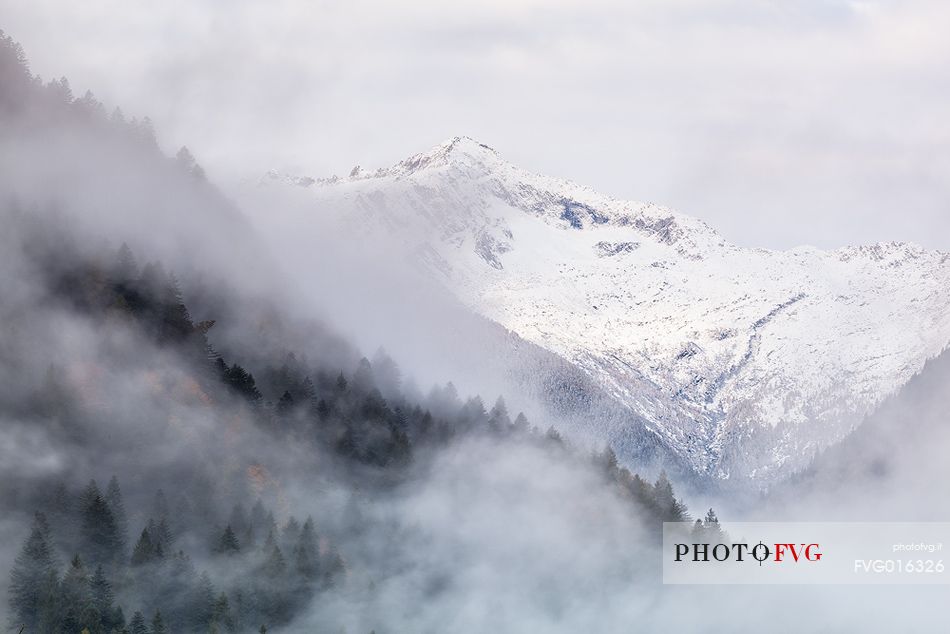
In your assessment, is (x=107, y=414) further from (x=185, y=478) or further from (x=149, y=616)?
(x=149, y=616)

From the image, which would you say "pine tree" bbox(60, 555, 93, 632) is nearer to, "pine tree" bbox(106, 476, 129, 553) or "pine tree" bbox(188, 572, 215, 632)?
"pine tree" bbox(106, 476, 129, 553)

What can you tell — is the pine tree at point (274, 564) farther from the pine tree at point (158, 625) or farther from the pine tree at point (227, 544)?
the pine tree at point (158, 625)

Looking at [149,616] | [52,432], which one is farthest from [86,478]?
[149,616]

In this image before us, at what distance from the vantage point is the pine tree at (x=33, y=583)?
16012cm

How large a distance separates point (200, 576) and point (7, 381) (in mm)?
32486

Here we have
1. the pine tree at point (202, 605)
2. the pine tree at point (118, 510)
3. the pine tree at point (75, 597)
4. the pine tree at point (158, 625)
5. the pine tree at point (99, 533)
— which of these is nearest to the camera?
the pine tree at point (75, 597)

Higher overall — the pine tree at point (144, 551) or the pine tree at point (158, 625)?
the pine tree at point (144, 551)

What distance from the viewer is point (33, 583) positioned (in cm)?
16300

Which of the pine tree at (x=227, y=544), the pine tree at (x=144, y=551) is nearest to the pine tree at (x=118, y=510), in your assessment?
the pine tree at (x=144, y=551)

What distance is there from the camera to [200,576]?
18212cm

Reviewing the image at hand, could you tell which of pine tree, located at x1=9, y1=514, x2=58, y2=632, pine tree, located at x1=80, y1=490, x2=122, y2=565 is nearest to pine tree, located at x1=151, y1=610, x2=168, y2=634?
pine tree, located at x1=80, y1=490, x2=122, y2=565

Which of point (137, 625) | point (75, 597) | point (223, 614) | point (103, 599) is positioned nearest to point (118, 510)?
point (103, 599)

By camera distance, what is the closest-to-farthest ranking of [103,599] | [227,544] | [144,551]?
[103,599] → [144,551] → [227,544]

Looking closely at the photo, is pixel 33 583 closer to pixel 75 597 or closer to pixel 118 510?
pixel 75 597
